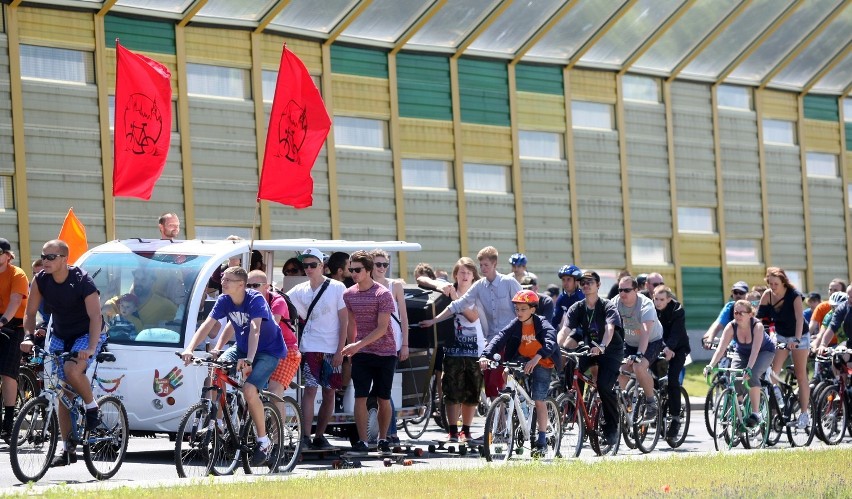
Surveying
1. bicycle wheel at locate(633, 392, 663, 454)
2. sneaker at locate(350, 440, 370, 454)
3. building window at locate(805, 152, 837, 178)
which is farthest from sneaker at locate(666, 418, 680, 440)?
building window at locate(805, 152, 837, 178)

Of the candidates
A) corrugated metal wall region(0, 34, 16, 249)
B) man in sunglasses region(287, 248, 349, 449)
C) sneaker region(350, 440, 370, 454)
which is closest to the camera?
sneaker region(350, 440, 370, 454)

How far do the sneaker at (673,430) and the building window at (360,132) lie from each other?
1417 cm

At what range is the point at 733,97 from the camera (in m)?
37.1

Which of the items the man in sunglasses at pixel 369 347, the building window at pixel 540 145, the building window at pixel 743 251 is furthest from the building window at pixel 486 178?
the man in sunglasses at pixel 369 347

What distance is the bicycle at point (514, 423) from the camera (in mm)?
13086

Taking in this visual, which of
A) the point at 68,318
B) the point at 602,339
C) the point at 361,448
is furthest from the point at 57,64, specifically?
the point at 68,318

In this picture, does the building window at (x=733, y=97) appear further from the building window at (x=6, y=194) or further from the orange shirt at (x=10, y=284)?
the orange shirt at (x=10, y=284)

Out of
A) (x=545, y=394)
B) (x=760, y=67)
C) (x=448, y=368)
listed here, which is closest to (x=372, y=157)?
(x=760, y=67)

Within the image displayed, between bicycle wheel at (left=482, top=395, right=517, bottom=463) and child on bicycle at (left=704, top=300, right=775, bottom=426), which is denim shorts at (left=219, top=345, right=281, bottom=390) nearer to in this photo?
bicycle wheel at (left=482, top=395, right=517, bottom=463)

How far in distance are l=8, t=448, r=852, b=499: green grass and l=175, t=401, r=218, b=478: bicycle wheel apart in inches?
24.5

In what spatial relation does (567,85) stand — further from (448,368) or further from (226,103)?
(448,368)

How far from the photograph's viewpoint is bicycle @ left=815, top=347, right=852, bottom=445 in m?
16.4

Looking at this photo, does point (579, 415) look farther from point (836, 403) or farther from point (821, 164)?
point (821, 164)

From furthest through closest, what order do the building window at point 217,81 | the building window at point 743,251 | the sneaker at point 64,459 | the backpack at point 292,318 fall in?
the building window at point 743,251 → the building window at point 217,81 → the backpack at point 292,318 → the sneaker at point 64,459
